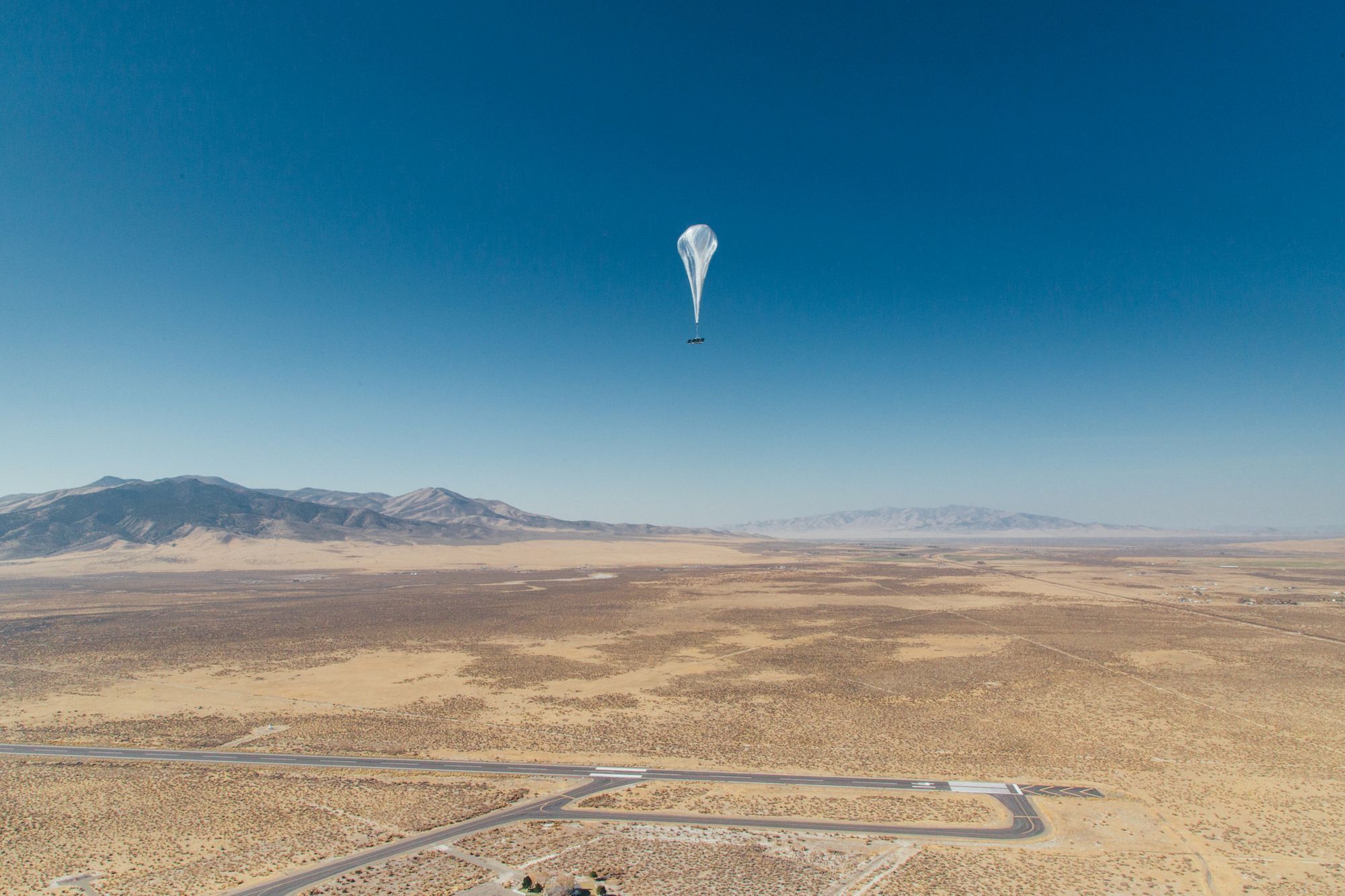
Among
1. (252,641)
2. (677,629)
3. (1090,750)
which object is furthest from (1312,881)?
(252,641)

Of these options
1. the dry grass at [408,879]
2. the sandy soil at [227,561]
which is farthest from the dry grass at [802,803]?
the sandy soil at [227,561]

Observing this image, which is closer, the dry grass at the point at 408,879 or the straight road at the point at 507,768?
the dry grass at the point at 408,879

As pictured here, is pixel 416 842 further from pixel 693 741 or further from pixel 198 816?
pixel 693 741

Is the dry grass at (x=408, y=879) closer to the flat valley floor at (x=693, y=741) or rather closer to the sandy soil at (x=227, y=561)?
the flat valley floor at (x=693, y=741)

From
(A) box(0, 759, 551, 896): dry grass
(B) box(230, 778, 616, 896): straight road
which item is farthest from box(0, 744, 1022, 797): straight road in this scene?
(B) box(230, 778, 616, 896): straight road

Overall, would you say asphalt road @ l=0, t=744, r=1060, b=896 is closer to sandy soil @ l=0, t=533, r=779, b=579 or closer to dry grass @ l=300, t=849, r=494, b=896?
dry grass @ l=300, t=849, r=494, b=896

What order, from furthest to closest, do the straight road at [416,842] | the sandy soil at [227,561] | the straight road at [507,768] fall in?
1. the sandy soil at [227,561]
2. the straight road at [507,768]
3. the straight road at [416,842]
